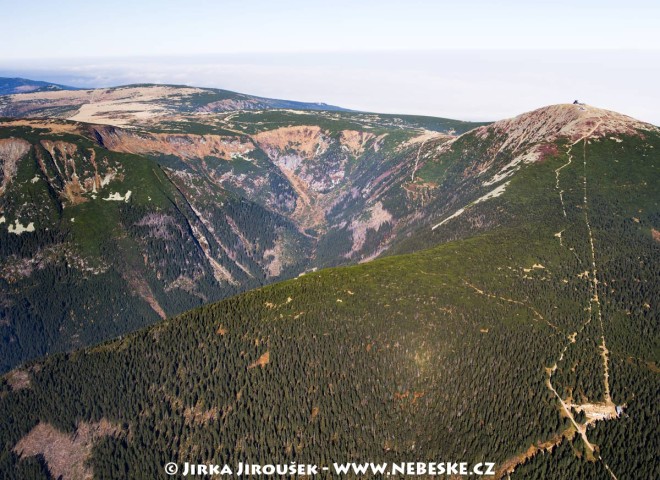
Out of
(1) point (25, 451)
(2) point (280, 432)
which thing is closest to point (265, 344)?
(2) point (280, 432)

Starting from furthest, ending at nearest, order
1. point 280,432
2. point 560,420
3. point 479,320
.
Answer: point 479,320 < point 280,432 < point 560,420

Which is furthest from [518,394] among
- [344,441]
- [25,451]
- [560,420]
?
[25,451]

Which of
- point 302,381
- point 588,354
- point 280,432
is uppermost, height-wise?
point 588,354

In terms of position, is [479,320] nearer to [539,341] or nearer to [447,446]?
[539,341]

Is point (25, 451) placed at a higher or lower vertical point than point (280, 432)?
lower

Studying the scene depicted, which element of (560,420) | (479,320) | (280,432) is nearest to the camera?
(560,420)

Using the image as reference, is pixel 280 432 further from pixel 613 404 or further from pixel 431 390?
pixel 613 404

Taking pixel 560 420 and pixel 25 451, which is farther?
pixel 25 451

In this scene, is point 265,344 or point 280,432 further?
point 265,344

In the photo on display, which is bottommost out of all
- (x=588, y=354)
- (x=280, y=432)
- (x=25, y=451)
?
(x=25, y=451)
